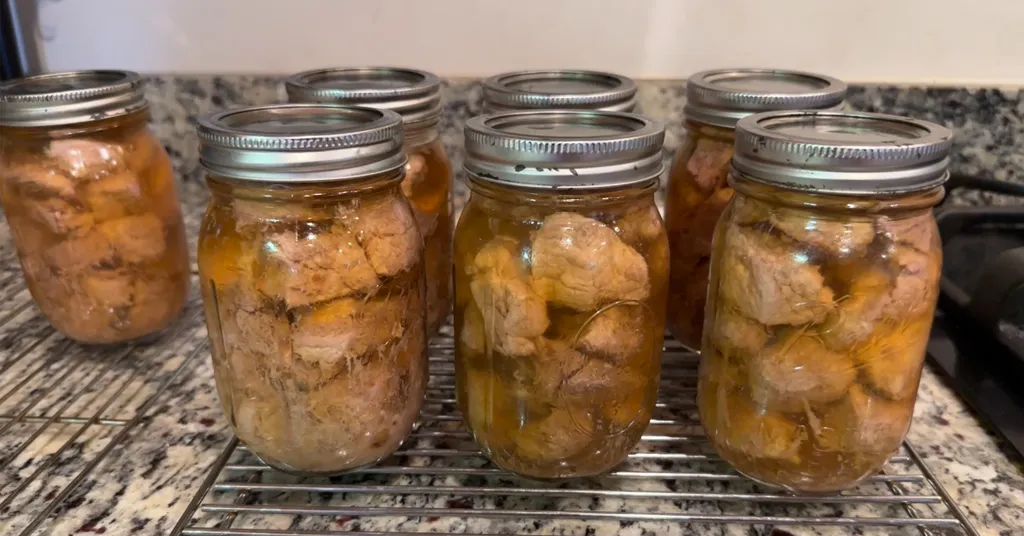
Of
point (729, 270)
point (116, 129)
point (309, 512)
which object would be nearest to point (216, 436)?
point (309, 512)

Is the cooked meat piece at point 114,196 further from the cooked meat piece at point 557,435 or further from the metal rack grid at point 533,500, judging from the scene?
the cooked meat piece at point 557,435

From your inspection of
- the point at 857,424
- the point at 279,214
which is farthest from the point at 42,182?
the point at 857,424

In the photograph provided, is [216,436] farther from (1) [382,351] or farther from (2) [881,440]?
(2) [881,440]

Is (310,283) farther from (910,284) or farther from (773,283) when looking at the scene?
(910,284)

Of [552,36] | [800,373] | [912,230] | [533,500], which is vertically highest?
[552,36]

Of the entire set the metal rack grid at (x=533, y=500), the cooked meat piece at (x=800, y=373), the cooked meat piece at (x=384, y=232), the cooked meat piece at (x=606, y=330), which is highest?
the cooked meat piece at (x=384, y=232)

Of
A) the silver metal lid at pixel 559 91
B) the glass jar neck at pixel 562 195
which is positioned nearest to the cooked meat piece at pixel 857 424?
the glass jar neck at pixel 562 195
